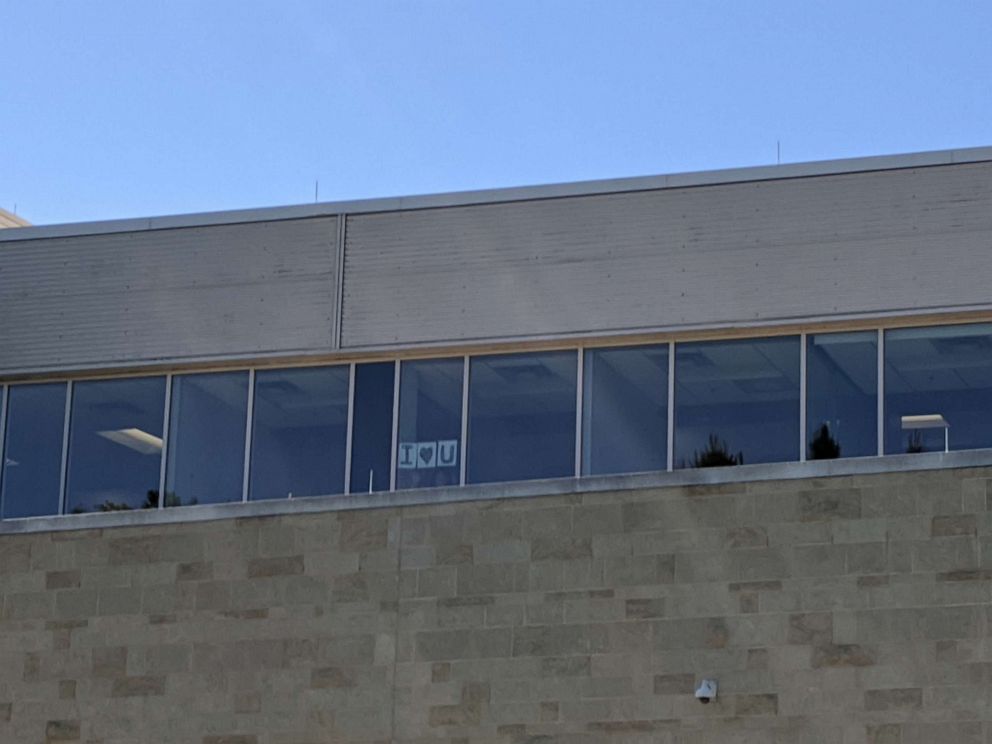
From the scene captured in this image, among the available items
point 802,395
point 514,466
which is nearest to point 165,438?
point 514,466

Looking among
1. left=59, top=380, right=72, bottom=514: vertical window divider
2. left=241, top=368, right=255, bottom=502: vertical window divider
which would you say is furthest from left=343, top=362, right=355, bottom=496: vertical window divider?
left=59, top=380, right=72, bottom=514: vertical window divider

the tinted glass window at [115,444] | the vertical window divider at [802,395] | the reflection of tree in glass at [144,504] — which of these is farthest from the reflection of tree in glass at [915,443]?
the tinted glass window at [115,444]

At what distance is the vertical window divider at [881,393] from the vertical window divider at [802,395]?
77 cm

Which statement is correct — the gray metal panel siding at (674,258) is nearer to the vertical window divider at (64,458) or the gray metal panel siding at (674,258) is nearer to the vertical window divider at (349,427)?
the vertical window divider at (349,427)

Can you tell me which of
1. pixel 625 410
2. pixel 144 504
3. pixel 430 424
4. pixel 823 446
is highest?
pixel 625 410

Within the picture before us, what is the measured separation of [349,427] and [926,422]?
20.7 ft

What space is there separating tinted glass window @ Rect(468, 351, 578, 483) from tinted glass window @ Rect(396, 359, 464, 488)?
195mm

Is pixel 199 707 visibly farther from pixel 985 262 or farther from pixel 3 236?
pixel 985 262

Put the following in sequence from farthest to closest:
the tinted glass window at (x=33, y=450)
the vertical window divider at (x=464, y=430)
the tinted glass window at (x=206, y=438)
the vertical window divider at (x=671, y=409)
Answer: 1. the tinted glass window at (x=33, y=450)
2. the tinted glass window at (x=206, y=438)
3. the vertical window divider at (x=464, y=430)
4. the vertical window divider at (x=671, y=409)

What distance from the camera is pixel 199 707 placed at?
24.3 meters

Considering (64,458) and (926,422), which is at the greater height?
(926,422)

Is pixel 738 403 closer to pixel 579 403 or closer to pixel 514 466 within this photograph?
pixel 579 403

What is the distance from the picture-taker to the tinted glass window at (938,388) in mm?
23672

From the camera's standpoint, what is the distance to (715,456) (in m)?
24.3
